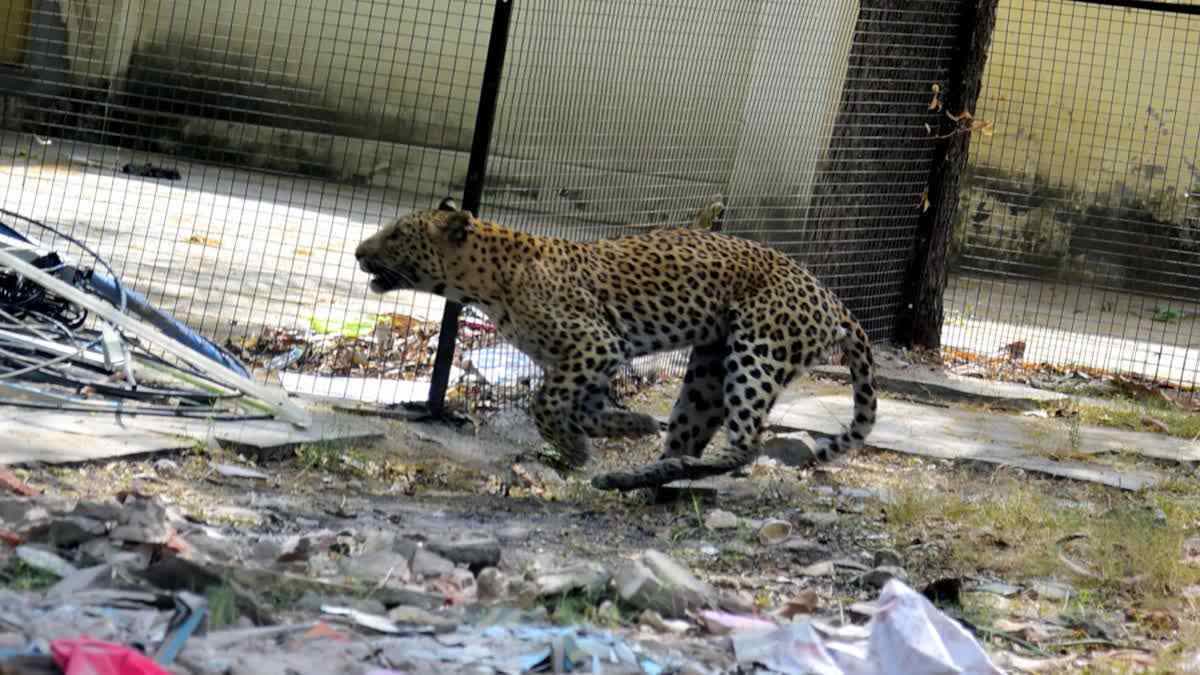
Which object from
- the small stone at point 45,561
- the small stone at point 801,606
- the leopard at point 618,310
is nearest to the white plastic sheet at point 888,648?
the small stone at point 801,606

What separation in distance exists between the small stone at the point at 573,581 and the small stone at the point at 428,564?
30cm

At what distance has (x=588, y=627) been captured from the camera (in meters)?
4.95

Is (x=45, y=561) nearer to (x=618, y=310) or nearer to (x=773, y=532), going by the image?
(x=773, y=532)

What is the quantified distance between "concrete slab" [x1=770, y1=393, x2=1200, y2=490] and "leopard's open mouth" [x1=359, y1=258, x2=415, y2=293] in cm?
246

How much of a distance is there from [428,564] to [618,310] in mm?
2580

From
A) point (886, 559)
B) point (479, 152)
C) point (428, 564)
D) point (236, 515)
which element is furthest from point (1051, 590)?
point (479, 152)

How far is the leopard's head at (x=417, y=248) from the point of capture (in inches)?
300

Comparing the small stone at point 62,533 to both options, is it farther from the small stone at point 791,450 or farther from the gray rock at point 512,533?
the small stone at point 791,450

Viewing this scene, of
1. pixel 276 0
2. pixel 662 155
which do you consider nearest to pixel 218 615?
pixel 662 155

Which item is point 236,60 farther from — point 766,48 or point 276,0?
point 766,48

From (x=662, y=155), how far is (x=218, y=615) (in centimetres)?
579

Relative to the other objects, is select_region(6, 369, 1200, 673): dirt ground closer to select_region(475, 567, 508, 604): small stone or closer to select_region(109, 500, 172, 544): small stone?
select_region(475, 567, 508, 604): small stone

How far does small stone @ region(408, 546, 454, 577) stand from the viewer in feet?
17.4

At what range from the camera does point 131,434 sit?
693cm
